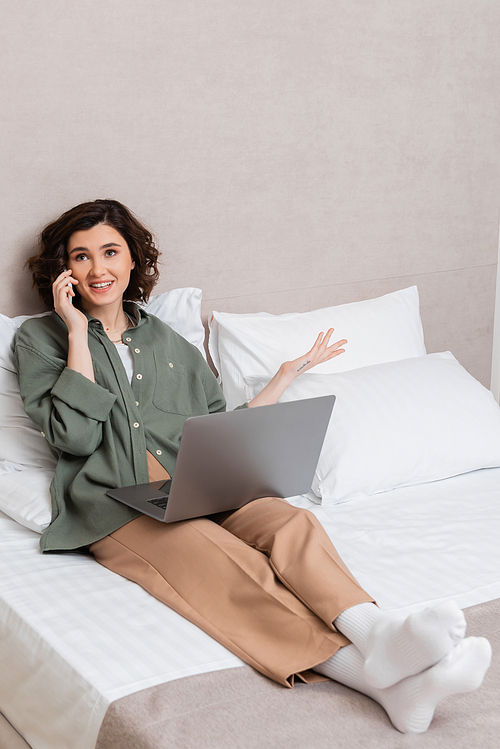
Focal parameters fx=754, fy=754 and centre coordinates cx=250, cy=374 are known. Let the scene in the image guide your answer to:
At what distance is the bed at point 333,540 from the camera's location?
3.35 feet

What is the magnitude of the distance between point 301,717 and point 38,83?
5.21 feet

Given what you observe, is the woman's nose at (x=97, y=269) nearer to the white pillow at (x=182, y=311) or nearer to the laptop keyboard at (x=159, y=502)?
the white pillow at (x=182, y=311)

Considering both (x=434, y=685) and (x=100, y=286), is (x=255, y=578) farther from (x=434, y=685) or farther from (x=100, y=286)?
(x=100, y=286)

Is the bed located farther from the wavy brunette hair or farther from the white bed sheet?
the wavy brunette hair

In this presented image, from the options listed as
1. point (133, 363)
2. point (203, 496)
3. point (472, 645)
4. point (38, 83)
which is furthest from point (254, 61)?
point (472, 645)

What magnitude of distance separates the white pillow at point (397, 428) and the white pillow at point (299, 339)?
0.08 metres

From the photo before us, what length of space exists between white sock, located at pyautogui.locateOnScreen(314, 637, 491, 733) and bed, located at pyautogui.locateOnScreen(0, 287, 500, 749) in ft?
0.08

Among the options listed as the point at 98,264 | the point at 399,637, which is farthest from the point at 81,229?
the point at 399,637

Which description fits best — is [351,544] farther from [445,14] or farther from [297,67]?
[445,14]

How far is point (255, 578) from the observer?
4.09 feet

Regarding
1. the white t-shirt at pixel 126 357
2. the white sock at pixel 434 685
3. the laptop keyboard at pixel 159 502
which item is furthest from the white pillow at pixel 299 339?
the white sock at pixel 434 685

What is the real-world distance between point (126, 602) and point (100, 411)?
443mm

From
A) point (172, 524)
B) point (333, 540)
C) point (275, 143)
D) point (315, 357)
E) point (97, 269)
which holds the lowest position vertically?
point (333, 540)

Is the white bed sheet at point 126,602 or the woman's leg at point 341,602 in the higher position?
the woman's leg at point 341,602
